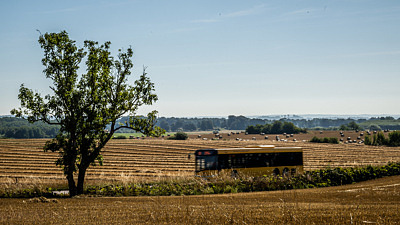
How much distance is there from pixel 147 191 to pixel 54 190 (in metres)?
6.50

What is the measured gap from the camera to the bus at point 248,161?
110 feet

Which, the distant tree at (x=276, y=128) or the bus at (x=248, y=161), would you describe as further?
the distant tree at (x=276, y=128)

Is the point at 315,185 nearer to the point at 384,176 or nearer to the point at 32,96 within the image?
the point at 384,176

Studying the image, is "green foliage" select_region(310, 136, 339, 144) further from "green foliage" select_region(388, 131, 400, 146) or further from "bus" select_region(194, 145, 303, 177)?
"bus" select_region(194, 145, 303, 177)

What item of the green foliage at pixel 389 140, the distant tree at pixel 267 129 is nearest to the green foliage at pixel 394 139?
the green foliage at pixel 389 140

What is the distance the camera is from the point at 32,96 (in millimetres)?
26203

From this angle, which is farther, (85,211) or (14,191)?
(14,191)

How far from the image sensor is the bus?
3356 centimetres

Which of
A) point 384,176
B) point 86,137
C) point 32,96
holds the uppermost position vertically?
point 32,96

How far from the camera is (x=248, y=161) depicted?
35.4 metres

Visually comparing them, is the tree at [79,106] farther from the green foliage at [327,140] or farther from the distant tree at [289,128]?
the distant tree at [289,128]

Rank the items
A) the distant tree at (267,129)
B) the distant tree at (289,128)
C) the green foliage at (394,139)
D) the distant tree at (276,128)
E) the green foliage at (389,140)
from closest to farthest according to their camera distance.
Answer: the green foliage at (394,139) < the green foliage at (389,140) < the distant tree at (289,128) < the distant tree at (276,128) < the distant tree at (267,129)

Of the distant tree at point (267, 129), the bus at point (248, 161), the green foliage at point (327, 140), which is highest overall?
the distant tree at point (267, 129)

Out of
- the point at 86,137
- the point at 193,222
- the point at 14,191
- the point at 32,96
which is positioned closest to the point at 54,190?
the point at 14,191
